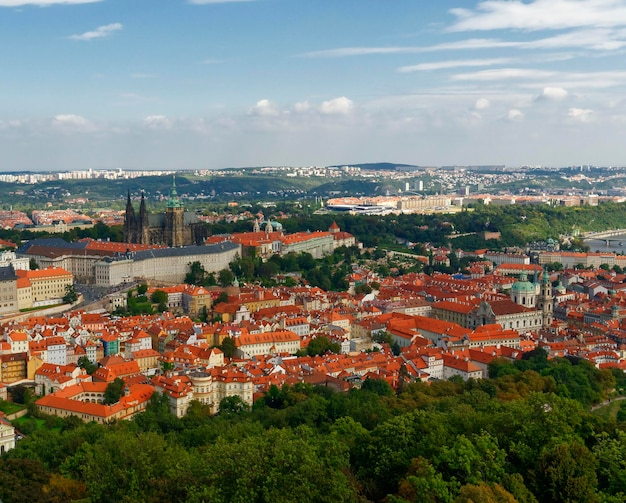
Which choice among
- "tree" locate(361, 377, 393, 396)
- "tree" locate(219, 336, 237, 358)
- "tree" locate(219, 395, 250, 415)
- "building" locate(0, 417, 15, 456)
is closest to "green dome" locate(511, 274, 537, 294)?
"tree" locate(219, 336, 237, 358)

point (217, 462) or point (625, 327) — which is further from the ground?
point (217, 462)

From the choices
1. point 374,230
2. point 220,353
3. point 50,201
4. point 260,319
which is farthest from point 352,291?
point 50,201

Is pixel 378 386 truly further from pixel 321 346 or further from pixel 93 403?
A: pixel 93 403

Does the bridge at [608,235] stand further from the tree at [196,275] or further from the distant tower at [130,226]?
the tree at [196,275]

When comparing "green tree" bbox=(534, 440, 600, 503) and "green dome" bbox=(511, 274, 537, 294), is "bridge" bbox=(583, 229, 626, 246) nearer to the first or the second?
"green dome" bbox=(511, 274, 537, 294)

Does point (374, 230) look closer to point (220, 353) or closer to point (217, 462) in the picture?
point (220, 353)

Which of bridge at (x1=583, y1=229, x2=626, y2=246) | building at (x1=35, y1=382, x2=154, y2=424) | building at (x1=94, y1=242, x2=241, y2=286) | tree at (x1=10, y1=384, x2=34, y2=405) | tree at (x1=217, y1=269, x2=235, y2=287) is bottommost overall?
bridge at (x1=583, y1=229, x2=626, y2=246)

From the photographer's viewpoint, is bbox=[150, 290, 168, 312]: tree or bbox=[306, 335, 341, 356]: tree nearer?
bbox=[306, 335, 341, 356]: tree
